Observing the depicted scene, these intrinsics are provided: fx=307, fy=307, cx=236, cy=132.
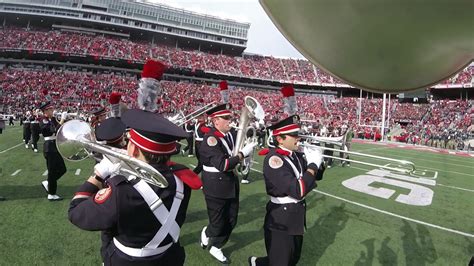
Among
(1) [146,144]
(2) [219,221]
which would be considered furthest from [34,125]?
(1) [146,144]

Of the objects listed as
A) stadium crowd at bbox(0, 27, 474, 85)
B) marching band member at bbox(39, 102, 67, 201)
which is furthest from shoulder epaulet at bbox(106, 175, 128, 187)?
stadium crowd at bbox(0, 27, 474, 85)

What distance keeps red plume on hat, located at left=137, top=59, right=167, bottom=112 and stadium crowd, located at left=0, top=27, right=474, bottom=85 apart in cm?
4368

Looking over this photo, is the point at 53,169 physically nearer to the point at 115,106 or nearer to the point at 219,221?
the point at 115,106

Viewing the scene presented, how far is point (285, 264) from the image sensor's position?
3.03 meters

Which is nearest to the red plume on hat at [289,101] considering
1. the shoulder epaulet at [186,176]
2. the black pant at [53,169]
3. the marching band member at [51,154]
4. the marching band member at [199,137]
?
the marching band member at [199,137]

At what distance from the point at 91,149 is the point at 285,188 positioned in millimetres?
1829

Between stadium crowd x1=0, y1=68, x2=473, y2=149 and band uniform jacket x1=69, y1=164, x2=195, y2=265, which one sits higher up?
stadium crowd x1=0, y1=68, x2=473, y2=149

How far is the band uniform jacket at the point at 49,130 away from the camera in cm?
646

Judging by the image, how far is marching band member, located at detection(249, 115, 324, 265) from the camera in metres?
3.06

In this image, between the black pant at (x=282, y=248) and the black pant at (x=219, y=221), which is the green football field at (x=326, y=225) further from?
Result: the black pant at (x=282, y=248)

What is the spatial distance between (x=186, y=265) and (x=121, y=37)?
191 feet

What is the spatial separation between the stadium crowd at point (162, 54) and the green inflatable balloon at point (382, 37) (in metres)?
44.6

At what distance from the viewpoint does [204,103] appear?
1622 inches

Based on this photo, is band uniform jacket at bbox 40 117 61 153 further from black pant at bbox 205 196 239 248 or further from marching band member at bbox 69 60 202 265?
marching band member at bbox 69 60 202 265
